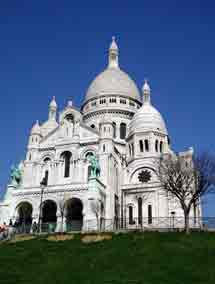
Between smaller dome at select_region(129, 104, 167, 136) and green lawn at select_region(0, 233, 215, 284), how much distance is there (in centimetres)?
3521

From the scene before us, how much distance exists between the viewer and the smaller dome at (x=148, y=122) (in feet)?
217

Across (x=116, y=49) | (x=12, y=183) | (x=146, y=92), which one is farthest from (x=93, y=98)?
(x=12, y=183)

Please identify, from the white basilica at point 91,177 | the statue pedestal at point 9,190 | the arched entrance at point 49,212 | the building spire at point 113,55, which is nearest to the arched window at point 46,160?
the white basilica at point 91,177

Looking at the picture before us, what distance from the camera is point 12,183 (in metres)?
55.1

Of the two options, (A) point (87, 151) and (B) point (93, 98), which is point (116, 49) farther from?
(A) point (87, 151)

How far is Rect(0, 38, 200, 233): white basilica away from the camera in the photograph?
5022 cm

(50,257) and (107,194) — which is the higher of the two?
(107,194)

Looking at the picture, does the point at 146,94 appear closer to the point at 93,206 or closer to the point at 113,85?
the point at 113,85

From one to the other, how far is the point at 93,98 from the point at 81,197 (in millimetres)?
35071

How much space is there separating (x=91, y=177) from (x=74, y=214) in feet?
26.0

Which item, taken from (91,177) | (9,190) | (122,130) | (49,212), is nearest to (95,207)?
(91,177)

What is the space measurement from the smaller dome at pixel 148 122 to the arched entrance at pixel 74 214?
19.3 metres

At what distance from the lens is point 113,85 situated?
8094cm

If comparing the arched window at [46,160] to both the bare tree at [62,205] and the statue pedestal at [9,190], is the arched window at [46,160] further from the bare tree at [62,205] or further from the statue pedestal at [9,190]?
the bare tree at [62,205]
